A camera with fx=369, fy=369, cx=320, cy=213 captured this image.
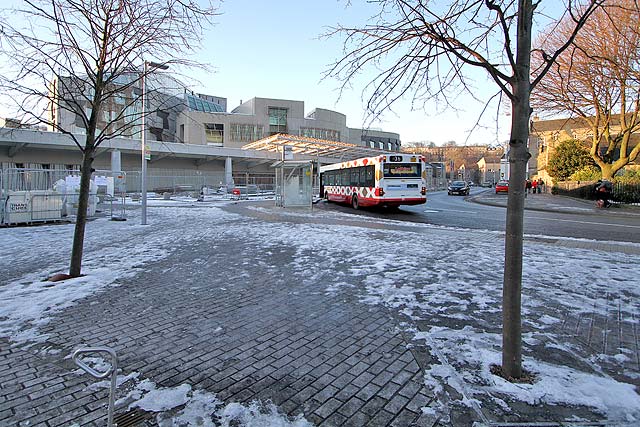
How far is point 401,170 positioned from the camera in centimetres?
1806

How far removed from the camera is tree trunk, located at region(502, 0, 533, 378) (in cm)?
285

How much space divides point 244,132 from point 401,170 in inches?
2030

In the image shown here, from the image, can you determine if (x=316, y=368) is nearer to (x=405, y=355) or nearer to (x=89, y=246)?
(x=405, y=355)

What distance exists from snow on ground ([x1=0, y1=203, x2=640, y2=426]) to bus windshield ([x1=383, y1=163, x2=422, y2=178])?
6918mm

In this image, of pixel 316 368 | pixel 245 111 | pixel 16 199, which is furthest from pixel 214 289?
pixel 245 111

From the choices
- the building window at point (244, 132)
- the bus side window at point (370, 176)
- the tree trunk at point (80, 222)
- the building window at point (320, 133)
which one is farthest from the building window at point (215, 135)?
the tree trunk at point (80, 222)

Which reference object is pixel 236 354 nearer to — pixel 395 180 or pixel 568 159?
pixel 395 180

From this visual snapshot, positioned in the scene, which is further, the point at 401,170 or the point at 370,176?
the point at 370,176

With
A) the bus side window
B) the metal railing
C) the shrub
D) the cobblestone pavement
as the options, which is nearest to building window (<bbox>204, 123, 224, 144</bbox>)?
the bus side window

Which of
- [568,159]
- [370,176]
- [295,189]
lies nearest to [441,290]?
[370,176]

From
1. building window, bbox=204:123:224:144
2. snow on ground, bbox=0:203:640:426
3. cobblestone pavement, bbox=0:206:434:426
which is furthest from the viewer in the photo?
building window, bbox=204:123:224:144

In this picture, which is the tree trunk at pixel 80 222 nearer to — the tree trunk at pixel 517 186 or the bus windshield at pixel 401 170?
the tree trunk at pixel 517 186

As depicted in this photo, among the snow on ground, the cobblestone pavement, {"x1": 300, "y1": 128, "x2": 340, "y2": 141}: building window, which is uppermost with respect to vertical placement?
{"x1": 300, "y1": 128, "x2": 340, "y2": 141}: building window

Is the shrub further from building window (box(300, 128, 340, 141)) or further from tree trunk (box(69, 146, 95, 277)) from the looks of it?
building window (box(300, 128, 340, 141))
